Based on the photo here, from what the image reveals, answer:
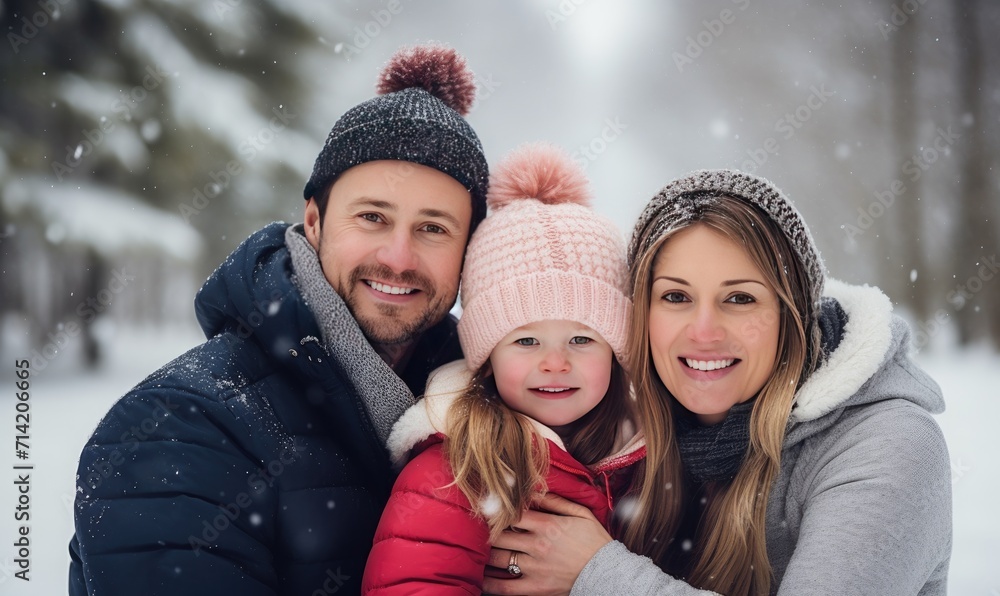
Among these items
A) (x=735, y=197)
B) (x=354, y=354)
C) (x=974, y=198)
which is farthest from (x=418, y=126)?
(x=974, y=198)

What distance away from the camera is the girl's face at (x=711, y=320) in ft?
7.26

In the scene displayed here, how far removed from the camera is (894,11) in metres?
12.7

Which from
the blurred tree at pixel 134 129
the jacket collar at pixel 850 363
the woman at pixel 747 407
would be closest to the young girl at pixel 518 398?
the woman at pixel 747 407

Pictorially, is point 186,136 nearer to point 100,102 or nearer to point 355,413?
point 100,102

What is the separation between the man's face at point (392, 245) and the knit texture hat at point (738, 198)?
0.82 meters

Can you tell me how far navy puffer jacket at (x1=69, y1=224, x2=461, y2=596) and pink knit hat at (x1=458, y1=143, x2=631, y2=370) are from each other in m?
0.57

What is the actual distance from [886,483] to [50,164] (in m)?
9.84

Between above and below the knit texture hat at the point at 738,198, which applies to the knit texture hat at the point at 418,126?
above

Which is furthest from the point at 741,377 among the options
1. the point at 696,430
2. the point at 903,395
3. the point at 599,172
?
the point at 599,172

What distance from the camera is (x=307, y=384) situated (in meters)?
2.39

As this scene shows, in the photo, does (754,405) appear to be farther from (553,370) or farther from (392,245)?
(392,245)

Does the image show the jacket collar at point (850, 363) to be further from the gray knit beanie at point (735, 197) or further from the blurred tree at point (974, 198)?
the blurred tree at point (974, 198)

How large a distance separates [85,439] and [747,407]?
7.11 m

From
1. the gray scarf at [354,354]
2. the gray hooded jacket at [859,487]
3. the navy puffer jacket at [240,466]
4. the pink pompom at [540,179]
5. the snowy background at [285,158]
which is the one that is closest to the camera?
the gray hooded jacket at [859,487]
